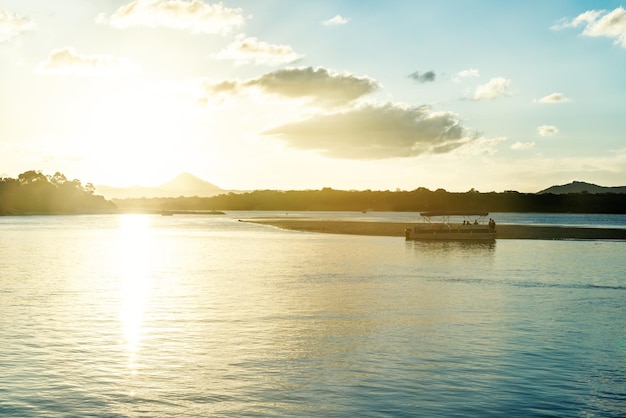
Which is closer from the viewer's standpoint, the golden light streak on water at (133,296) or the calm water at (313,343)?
the calm water at (313,343)

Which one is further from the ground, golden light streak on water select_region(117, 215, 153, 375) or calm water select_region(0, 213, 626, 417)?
calm water select_region(0, 213, 626, 417)

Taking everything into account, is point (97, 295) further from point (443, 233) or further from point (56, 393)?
point (443, 233)

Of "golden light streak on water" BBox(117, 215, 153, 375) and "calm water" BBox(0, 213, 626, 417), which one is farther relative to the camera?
"golden light streak on water" BBox(117, 215, 153, 375)

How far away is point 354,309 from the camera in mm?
38031

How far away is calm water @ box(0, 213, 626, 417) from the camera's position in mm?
19969

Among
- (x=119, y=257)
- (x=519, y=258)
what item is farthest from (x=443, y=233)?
(x=119, y=257)

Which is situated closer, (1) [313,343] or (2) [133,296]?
(1) [313,343]

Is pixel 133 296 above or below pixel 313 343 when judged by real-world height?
below

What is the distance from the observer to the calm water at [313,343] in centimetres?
1997

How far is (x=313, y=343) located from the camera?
1127 inches

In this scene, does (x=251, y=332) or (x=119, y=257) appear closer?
(x=251, y=332)

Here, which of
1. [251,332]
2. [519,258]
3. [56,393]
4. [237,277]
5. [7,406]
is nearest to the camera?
[7,406]

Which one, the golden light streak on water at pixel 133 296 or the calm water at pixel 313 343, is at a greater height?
the calm water at pixel 313 343

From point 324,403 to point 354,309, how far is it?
60.2 ft
